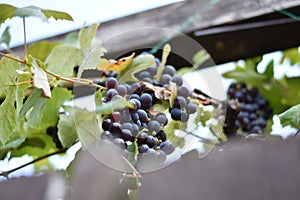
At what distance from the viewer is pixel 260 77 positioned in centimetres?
125

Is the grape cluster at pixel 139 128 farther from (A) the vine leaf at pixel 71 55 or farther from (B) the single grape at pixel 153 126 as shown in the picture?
(A) the vine leaf at pixel 71 55

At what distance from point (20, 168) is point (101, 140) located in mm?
283

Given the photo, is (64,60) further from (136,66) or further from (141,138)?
(141,138)

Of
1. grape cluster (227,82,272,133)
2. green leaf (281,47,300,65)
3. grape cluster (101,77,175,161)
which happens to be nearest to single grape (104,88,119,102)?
grape cluster (101,77,175,161)

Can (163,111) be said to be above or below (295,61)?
above

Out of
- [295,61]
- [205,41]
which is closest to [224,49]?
[205,41]

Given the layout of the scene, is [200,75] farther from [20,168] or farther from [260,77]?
[260,77]

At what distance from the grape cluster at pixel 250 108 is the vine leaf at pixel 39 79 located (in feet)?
1.70

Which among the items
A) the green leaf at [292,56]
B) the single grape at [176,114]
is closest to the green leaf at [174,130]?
the single grape at [176,114]

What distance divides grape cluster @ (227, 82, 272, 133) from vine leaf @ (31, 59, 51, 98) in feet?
1.70

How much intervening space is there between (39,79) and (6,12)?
172 mm

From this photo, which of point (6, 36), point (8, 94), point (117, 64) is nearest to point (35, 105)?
point (8, 94)

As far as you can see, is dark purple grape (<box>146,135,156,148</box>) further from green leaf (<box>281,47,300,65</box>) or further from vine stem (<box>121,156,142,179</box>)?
green leaf (<box>281,47,300,65</box>)

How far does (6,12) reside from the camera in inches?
27.7
